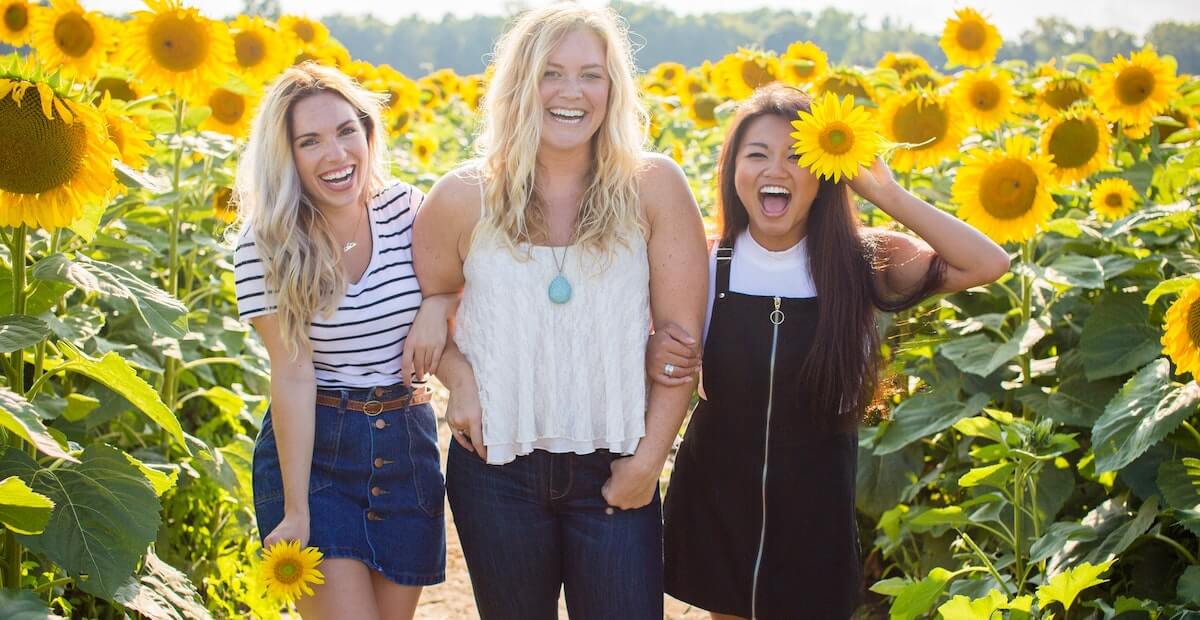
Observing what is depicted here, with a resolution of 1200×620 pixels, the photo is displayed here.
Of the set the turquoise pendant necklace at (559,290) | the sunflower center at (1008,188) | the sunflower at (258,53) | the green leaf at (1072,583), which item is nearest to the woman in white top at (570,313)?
the turquoise pendant necklace at (559,290)

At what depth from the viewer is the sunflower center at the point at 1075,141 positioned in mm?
3785

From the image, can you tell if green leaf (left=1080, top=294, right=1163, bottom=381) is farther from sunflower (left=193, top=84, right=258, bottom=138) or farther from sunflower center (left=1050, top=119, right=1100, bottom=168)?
sunflower (left=193, top=84, right=258, bottom=138)

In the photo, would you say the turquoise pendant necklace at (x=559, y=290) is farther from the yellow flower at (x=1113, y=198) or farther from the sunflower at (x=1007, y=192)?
the yellow flower at (x=1113, y=198)

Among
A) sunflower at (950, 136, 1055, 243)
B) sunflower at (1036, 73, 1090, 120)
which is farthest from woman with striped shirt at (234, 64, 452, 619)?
sunflower at (1036, 73, 1090, 120)

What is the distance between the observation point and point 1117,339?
323 cm

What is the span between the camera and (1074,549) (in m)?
2.91

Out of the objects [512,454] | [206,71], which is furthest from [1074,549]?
[206,71]

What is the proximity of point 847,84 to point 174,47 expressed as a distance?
7.70 ft

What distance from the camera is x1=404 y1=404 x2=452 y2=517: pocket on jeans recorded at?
2609 millimetres

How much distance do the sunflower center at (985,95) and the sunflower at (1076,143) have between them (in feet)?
1.21

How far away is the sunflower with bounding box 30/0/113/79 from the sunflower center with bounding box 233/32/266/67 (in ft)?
2.88

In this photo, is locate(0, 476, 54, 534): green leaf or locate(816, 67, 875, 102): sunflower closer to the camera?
locate(0, 476, 54, 534): green leaf

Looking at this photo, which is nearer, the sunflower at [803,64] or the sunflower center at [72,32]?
the sunflower center at [72,32]

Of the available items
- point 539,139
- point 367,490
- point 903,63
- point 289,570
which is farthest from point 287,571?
point 903,63
